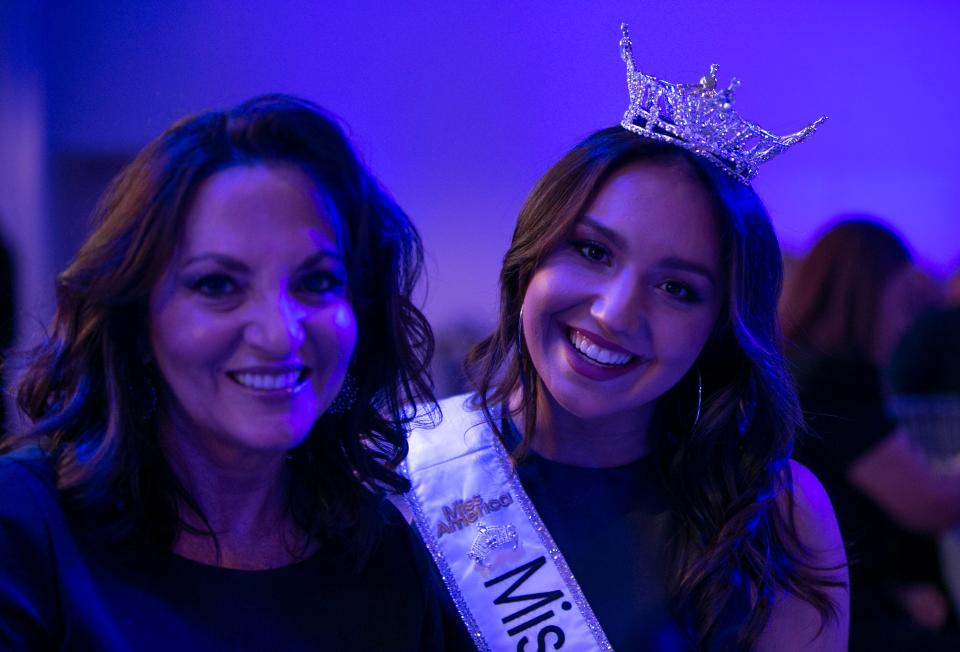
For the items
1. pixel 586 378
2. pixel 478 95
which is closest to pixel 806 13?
pixel 478 95

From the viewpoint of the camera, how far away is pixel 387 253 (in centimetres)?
158

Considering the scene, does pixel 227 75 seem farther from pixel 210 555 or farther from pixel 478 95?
pixel 210 555

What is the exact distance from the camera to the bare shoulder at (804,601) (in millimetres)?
1855

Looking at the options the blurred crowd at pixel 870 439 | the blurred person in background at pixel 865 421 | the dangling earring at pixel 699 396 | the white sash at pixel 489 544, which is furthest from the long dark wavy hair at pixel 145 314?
the blurred person in background at pixel 865 421

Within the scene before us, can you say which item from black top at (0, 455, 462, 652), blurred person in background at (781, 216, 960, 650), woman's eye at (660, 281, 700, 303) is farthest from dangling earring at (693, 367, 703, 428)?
blurred person in background at (781, 216, 960, 650)

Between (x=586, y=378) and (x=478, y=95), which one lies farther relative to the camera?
(x=478, y=95)

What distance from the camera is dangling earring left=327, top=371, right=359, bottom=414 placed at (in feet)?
5.33

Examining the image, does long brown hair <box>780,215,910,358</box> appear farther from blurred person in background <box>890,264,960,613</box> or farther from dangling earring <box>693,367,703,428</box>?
dangling earring <box>693,367,703,428</box>

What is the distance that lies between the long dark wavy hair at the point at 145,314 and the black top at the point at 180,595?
4 cm

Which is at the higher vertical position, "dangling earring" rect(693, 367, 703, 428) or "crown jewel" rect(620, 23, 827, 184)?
"crown jewel" rect(620, 23, 827, 184)

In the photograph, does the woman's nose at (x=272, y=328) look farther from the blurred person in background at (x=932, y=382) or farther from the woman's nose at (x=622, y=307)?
the blurred person in background at (x=932, y=382)

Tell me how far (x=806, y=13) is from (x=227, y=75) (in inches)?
95.3

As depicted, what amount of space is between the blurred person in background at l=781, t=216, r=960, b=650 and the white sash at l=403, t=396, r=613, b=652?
1038 mm

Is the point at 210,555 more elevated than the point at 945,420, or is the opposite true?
the point at 210,555
